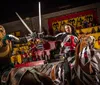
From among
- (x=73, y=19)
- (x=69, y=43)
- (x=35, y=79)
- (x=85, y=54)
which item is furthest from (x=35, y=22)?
(x=35, y=79)

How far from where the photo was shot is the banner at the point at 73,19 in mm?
3664

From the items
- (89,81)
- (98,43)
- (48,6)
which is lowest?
(89,81)

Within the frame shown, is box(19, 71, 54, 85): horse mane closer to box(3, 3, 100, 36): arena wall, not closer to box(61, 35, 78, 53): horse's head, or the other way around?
box(61, 35, 78, 53): horse's head

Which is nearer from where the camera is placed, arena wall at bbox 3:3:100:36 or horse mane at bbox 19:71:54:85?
horse mane at bbox 19:71:54:85

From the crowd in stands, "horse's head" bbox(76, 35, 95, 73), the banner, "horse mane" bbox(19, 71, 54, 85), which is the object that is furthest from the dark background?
"horse mane" bbox(19, 71, 54, 85)

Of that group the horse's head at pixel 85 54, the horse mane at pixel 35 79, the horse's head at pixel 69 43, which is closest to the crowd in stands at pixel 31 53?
the horse's head at pixel 69 43

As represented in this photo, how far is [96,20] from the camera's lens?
365cm

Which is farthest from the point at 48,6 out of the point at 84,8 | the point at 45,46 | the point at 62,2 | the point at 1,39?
the point at 1,39

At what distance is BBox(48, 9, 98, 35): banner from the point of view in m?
3.66

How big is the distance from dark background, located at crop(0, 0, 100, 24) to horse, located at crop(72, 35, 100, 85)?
1.73 m

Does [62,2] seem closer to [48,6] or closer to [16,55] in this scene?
[48,6]

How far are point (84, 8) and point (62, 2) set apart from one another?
0.46 m

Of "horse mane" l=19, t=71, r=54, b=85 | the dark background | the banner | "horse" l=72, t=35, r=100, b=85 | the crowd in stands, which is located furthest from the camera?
the dark background

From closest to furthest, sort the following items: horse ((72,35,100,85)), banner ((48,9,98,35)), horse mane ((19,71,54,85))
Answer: horse mane ((19,71,54,85)) → horse ((72,35,100,85)) → banner ((48,9,98,35))
